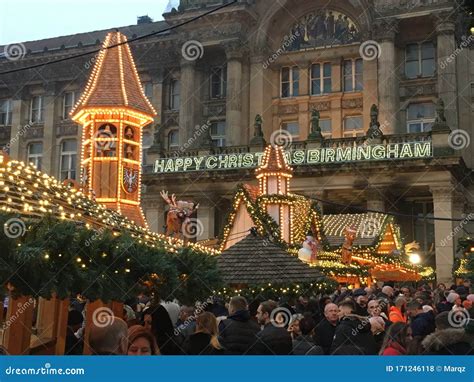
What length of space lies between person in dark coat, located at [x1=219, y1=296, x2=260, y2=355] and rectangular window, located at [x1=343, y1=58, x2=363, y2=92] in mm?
35621

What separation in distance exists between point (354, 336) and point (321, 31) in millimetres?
37469

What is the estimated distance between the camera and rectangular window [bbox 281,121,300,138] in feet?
141

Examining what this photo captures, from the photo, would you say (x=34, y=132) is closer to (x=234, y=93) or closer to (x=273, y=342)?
(x=234, y=93)

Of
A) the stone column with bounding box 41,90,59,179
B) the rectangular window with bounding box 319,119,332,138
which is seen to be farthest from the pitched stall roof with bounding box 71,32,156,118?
the stone column with bounding box 41,90,59,179

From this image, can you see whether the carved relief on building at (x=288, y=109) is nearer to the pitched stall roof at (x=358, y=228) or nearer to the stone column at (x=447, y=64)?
the stone column at (x=447, y=64)

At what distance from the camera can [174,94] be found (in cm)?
4603

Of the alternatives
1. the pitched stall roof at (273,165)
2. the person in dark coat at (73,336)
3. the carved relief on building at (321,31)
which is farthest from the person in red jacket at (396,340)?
the carved relief on building at (321,31)

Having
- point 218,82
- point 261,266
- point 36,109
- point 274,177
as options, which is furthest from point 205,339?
point 36,109

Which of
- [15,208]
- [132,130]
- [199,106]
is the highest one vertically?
[199,106]

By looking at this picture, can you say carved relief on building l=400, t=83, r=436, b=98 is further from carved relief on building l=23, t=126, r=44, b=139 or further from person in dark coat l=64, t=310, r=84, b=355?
person in dark coat l=64, t=310, r=84, b=355
